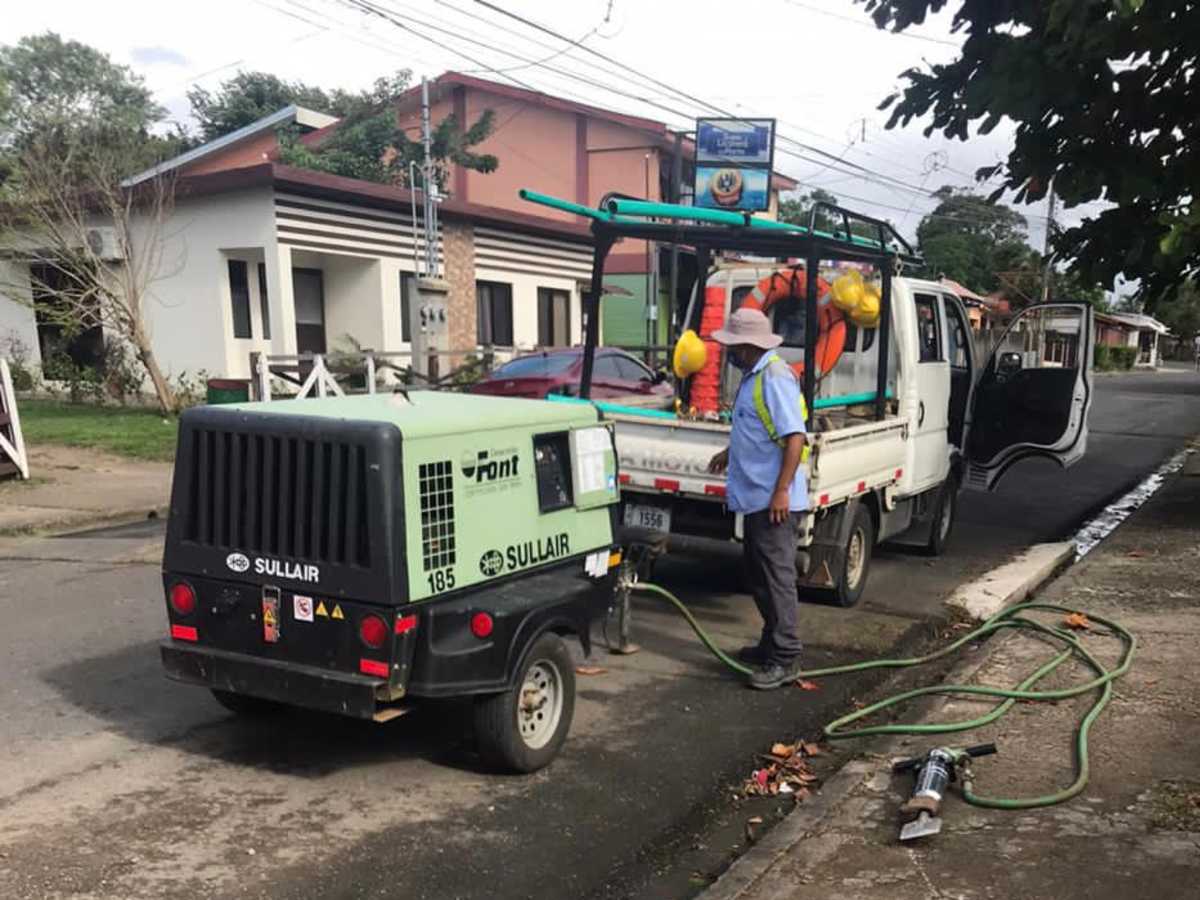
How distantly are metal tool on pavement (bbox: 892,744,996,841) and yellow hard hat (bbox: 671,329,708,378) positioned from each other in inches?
134

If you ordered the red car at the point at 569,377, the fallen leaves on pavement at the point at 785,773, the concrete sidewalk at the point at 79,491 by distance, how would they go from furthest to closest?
the red car at the point at 569,377, the concrete sidewalk at the point at 79,491, the fallen leaves on pavement at the point at 785,773

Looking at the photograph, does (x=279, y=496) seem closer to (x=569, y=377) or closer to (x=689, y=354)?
(x=689, y=354)

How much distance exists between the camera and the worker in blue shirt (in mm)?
5047

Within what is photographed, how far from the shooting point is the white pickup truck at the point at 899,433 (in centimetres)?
616

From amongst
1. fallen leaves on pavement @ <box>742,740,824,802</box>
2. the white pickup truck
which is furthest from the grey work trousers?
fallen leaves on pavement @ <box>742,740,824,802</box>

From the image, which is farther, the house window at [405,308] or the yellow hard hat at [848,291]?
the house window at [405,308]

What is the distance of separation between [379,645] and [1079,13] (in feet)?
18.6

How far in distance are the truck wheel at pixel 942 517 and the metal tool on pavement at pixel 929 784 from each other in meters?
→ 4.22

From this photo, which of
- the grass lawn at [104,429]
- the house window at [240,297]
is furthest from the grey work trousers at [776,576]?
the house window at [240,297]

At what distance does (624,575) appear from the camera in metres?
4.97

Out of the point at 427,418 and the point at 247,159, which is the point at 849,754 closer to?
the point at 427,418

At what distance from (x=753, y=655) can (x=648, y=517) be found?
4.10ft

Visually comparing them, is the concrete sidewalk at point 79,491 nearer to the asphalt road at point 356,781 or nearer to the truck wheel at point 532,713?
the asphalt road at point 356,781

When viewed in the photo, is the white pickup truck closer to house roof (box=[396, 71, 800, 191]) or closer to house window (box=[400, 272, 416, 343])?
house window (box=[400, 272, 416, 343])
